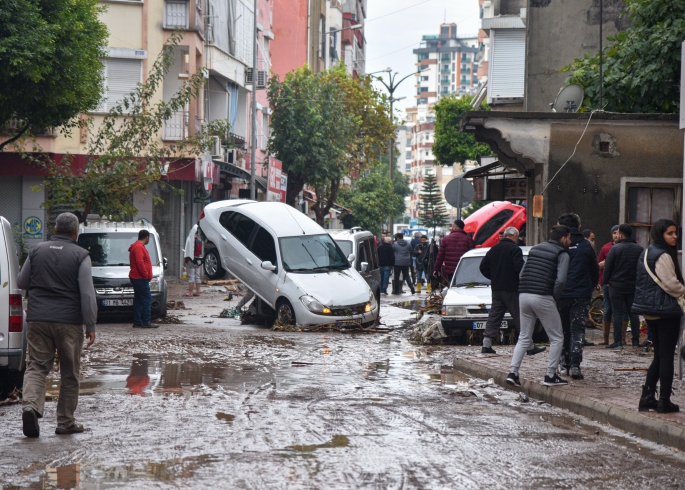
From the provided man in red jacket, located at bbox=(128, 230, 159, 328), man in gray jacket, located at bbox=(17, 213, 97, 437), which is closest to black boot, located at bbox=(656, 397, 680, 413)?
man in gray jacket, located at bbox=(17, 213, 97, 437)

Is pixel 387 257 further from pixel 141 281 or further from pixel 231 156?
pixel 141 281

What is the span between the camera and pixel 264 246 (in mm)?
20531

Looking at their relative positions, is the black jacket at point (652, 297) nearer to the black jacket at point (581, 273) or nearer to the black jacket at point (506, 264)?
the black jacket at point (581, 273)

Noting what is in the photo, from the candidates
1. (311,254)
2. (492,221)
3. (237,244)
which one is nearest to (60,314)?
(237,244)

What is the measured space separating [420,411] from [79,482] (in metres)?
4.07

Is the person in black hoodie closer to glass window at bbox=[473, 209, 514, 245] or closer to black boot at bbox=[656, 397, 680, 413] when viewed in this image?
black boot at bbox=[656, 397, 680, 413]

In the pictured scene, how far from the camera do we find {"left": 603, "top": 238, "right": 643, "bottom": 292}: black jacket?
15219mm

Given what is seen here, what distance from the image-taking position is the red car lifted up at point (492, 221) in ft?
129

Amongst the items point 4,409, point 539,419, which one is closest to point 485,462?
point 539,419

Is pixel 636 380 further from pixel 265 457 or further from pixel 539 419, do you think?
pixel 265 457

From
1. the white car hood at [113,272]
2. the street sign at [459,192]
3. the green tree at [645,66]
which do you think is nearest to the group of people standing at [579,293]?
the street sign at [459,192]

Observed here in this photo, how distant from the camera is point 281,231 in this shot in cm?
2084

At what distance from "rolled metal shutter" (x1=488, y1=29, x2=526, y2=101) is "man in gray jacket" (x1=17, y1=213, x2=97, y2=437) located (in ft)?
88.4

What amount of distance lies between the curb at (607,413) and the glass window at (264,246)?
817 cm
